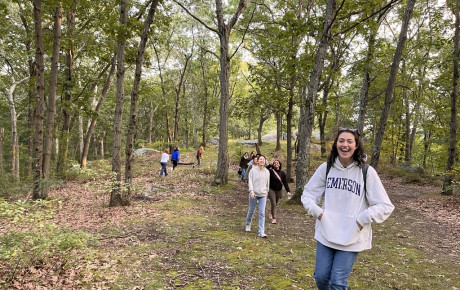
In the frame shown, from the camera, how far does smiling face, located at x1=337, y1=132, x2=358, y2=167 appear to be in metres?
2.91

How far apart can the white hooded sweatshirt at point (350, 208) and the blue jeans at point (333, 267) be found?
0.08 m

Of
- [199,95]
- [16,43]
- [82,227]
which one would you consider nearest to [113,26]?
[82,227]

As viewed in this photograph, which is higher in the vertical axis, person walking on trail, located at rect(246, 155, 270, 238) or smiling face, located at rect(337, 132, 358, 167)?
smiling face, located at rect(337, 132, 358, 167)

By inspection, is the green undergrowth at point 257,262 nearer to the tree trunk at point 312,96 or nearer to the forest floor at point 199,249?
the forest floor at point 199,249

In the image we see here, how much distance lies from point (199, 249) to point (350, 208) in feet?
13.6

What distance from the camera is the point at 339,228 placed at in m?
2.80

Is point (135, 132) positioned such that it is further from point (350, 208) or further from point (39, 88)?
point (350, 208)

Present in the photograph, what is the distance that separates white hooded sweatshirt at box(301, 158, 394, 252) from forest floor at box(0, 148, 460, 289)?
2065 mm

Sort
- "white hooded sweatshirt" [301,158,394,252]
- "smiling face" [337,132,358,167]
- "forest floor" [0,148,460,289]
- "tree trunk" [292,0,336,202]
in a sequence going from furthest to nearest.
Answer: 1. "tree trunk" [292,0,336,202]
2. "forest floor" [0,148,460,289]
3. "smiling face" [337,132,358,167]
4. "white hooded sweatshirt" [301,158,394,252]

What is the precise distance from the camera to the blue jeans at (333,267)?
2730mm

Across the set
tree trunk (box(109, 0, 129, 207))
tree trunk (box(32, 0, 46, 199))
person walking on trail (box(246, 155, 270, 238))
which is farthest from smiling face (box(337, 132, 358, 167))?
tree trunk (box(32, 0, 46, 199))

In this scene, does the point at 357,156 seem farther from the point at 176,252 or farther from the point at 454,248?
the point at 454,248

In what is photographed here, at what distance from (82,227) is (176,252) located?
3409 mm

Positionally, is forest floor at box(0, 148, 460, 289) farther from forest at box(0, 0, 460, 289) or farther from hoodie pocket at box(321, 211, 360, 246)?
hoodie pocket at box(321, 211, 360, 246)
